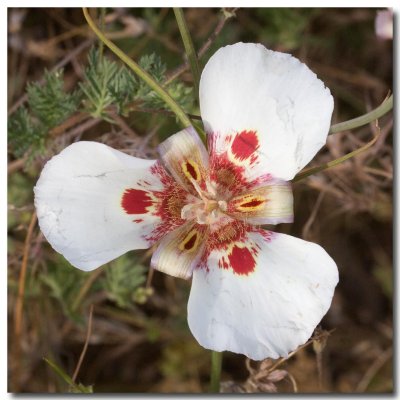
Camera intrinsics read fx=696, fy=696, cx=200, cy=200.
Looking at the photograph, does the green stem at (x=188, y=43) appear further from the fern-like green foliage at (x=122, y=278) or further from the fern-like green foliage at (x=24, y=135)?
the fern-like green foliage at (x=122, y=278)

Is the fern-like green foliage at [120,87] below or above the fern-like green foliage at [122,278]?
above

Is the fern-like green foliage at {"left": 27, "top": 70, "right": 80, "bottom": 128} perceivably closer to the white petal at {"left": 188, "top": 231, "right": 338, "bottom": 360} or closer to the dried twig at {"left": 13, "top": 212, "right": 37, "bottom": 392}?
the dried twig at {"left": 13, "top": 212, "right": 37, "bottom": 392}

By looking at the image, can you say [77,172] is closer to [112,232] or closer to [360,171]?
[112,232]

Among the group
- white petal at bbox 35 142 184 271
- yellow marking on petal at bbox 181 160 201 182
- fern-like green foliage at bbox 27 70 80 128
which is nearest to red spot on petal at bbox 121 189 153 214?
white petal at bbox 35 142 184 271

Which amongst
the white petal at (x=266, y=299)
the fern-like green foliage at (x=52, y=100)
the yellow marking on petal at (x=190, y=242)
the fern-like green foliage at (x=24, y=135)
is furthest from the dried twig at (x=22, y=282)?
the white petal at (x=266, y=299)

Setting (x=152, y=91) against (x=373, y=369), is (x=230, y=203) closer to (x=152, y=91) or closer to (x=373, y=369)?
(x=152, y=91)

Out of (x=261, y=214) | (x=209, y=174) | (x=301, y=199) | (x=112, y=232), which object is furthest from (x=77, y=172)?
(x=301, y=199)

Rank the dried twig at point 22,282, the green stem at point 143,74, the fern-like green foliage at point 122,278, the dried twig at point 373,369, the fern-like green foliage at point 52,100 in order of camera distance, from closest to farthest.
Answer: the green stem at point 143,74
the fern-like green foliage at point 52,100
the dried twig at point 22,282
the fern-like green foliage at point 122,278
the dried twig at point 373,369

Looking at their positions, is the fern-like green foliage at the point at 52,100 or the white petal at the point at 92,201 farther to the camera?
the fern-like green foliage at the point at 52,100
